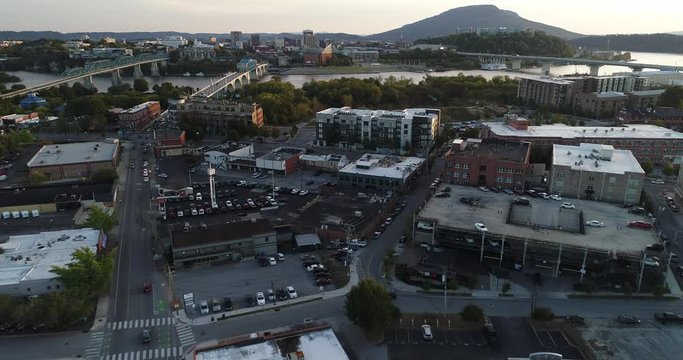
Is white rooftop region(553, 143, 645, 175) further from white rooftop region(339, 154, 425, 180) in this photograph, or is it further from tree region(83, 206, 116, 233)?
tree region(83, 206, 116, 233)

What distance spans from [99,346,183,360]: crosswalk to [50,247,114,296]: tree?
164cm

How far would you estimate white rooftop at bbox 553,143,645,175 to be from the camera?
43.7 feet

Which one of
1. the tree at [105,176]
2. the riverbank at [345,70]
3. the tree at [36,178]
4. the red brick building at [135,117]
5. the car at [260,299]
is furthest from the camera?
the riverbank at [345,70]

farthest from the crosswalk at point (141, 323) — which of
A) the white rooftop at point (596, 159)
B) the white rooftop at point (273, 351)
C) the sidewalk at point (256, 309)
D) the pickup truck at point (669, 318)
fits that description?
the white rooftop at point (596, 159)

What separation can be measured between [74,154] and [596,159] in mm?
17527

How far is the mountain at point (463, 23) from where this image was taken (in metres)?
131

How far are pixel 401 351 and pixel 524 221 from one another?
16.8 feet

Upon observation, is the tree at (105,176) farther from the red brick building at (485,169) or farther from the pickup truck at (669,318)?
the pickup truck at (669,318)

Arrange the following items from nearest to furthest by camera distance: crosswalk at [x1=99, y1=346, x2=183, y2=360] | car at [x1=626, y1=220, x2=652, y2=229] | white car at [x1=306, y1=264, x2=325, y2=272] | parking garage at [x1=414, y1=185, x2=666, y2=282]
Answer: crosswalk at [x1=99, y1=346, x2=183, y2=360] < parking garage at [x1=414, y1=185, x2=666, y2=282] < white car at [x1=306, y1=264, x2=325, y2=272] < car at [x1=626, y1=220, x2=652, y2=229]

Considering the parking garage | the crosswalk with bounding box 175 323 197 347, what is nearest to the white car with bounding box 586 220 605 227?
the parking garage

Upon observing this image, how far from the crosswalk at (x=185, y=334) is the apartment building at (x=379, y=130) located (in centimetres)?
1302

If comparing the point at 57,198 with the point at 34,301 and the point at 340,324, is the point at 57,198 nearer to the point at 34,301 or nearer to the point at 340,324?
the point at 34,301

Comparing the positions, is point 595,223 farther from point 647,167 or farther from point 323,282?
point 647,167

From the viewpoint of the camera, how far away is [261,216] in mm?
12812
